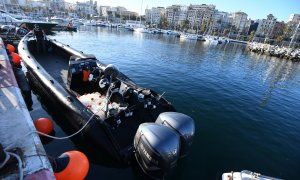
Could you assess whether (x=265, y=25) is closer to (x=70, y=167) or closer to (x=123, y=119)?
(x=123, y=119)

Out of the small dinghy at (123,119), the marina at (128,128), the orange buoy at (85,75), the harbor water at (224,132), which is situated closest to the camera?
the marina at (128,128)

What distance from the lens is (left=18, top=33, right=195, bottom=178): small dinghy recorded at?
318 cm

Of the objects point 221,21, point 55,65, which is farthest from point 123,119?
point 221,21

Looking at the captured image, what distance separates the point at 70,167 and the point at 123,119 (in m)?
1.93

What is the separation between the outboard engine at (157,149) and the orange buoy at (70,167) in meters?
1.08

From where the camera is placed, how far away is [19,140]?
2.90 meters

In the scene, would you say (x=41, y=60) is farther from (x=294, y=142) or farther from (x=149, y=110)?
(x=294, y=142)

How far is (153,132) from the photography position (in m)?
3.23

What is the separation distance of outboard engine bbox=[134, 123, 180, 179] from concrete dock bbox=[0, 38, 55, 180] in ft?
5.10

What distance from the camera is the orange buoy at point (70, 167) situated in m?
2.75

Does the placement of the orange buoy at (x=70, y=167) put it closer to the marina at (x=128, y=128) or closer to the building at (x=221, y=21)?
the marina at (x=128, y=128)

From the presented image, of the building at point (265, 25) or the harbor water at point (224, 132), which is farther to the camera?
the building at point (265, 25)

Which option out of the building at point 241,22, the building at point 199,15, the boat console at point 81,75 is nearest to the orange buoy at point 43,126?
the boat console at point 81,75

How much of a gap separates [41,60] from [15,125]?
748cm
